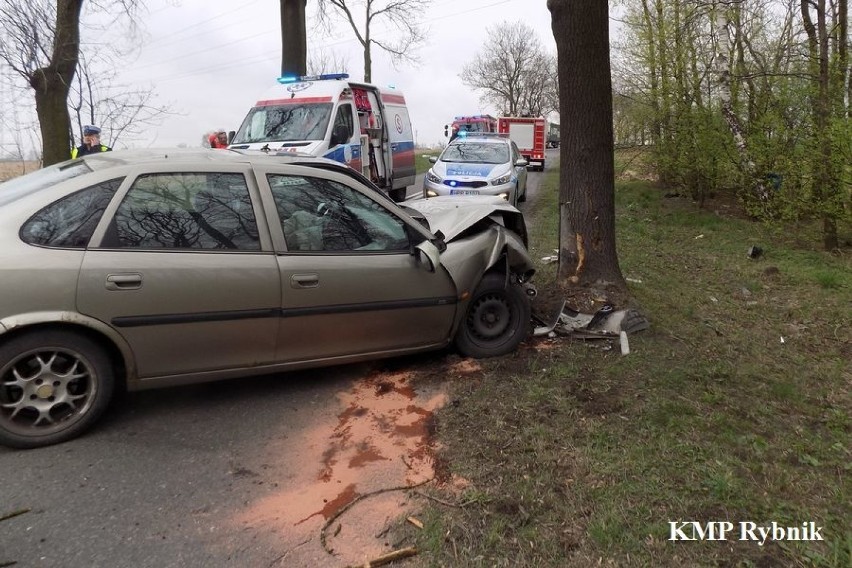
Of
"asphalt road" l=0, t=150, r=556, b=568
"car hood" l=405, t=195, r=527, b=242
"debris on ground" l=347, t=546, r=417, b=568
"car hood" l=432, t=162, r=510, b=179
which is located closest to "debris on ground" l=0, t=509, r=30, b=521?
"asphalt road" l=0, t=150, r=556, b=568

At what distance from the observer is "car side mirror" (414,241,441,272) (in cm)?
404

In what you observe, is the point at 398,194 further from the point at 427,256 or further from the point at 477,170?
the point at 427,256

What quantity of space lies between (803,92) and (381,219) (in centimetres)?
799

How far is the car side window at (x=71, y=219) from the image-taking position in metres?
3.17

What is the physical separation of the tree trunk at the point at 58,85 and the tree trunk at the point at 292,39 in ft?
19.5

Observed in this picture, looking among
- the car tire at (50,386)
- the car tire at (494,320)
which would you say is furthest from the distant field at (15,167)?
the car tire at (494,320)

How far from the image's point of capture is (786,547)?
2.37m

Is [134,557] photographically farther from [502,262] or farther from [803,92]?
[803,92]

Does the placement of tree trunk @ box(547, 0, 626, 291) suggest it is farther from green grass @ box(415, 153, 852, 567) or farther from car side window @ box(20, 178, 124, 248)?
car side window @ box(20, 178, 124, 248)

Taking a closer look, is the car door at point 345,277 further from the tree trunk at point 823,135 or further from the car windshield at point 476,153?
the car windshield at point 476,153

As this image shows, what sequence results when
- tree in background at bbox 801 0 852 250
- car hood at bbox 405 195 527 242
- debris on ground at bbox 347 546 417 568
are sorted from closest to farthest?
debris on ground at bbox 347 546 417 568, car hood at bbox 405 195 527 242, tree in background at bbox 801 0 852 250

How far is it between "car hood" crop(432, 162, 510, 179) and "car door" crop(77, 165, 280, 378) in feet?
26.8

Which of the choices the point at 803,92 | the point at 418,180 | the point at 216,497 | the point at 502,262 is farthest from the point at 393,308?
the point at 418,180

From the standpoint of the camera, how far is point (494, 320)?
458 cm
